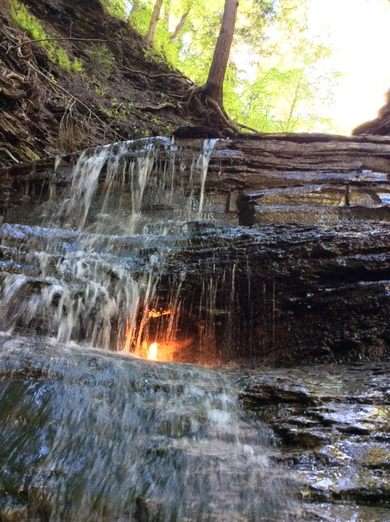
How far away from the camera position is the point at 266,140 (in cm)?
796

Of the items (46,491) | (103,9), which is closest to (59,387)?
(46,491)

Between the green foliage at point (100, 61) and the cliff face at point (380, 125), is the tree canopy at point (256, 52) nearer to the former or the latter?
the green foliage at point (100, 61)

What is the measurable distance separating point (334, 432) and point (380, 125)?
26.5 ft

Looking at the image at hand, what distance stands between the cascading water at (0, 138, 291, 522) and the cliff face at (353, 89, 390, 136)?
222 inches

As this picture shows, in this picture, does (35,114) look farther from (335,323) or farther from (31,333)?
(335,323)

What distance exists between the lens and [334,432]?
2.77 meters

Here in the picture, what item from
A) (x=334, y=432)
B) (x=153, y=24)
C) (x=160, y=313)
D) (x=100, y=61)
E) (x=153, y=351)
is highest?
(x=153, y=24)

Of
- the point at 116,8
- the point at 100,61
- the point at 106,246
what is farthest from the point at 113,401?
the point at 116,8

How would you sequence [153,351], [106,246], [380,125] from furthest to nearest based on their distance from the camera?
[380,125], [106,246], [153,351]

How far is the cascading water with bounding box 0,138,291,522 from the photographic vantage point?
7.66 feet

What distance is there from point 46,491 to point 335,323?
3.14 metres

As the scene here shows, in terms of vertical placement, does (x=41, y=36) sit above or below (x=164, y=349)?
above

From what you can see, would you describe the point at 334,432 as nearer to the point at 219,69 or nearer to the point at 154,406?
the point at 154,406

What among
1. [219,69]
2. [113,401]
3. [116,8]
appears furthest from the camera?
[116,8]
